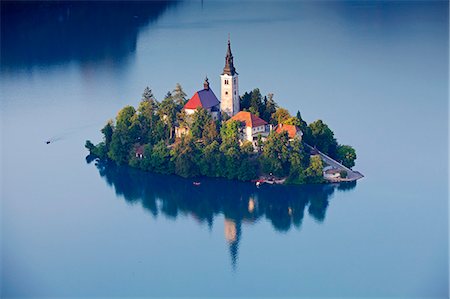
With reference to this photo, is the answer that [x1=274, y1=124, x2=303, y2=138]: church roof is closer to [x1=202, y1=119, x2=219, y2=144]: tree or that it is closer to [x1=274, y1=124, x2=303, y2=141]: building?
[x1=274, y1=124, x2=303, y2=141]: building

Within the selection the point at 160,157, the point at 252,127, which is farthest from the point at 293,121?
the point at 160,157

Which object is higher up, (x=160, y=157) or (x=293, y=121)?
(x=293, y=121)

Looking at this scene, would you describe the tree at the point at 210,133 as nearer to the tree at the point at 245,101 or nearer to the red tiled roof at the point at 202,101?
the red tiled roof at the point at 202,101

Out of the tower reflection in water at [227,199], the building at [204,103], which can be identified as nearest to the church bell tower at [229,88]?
the building at [204,103]

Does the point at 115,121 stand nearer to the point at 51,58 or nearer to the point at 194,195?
the point at 194,195

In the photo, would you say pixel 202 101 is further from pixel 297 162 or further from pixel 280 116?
pixel 297 162

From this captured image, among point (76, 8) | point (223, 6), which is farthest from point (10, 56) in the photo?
point (223, 6)
